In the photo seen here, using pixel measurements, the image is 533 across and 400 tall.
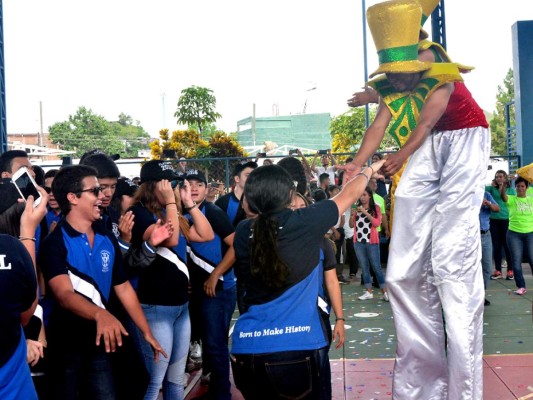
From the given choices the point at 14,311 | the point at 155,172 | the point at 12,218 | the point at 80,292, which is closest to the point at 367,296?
the point at 155,172

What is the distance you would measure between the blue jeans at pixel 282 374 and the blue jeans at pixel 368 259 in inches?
278

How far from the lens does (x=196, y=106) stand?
762 inches

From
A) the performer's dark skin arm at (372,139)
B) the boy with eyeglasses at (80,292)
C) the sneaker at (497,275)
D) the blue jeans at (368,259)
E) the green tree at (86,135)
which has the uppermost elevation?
the green tree at (86,135)

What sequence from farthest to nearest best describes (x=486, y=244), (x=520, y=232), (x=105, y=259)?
(x=520, y=232), (x=486, y=244), (x=105, y=259)

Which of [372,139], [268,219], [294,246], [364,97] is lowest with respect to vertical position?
[294,246]

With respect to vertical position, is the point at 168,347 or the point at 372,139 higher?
the point at 372,139

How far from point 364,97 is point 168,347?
185 centimetres

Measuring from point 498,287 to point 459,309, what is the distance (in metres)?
7.33

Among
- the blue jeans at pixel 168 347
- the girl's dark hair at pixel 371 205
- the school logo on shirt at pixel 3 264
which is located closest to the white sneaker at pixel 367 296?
the girl's dark hair at pixel 371 205

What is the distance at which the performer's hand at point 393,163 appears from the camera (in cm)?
352

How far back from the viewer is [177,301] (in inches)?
170

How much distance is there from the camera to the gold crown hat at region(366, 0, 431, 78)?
143 inches

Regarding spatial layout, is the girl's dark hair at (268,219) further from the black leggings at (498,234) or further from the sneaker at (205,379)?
the black leggings at (498,234)

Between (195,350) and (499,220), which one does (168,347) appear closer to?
(195,350)
